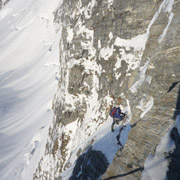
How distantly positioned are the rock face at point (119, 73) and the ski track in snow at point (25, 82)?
5.08 m

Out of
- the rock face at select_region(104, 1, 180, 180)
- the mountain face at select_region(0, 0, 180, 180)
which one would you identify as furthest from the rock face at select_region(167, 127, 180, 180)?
the rock face at select_region(104, 1, 180, 180)

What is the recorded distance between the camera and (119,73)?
13.1 metres

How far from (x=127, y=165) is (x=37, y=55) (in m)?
36.0

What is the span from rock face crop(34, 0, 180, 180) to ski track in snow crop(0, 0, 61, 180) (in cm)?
508

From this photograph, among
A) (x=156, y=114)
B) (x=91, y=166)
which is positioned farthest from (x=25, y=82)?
(x=156, y=114)

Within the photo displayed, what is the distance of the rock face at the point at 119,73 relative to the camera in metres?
5.26

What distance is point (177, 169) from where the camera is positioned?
13.1 feet

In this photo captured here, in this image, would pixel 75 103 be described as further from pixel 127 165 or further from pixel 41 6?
pixel 41 6

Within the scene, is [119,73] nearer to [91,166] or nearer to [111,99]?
[111,99]

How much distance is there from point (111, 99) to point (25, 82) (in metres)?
25.6

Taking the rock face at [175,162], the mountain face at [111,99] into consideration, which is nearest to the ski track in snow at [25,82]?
the mountain face at [111,99]

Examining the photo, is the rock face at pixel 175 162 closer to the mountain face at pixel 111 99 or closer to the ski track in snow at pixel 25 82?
the mountain face at pixel 111 99

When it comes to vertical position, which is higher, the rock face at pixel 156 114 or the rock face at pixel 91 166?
the rock face at pixel 156 114

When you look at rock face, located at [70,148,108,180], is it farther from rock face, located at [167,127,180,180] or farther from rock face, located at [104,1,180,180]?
rock face, located at [167,127,180,180]
